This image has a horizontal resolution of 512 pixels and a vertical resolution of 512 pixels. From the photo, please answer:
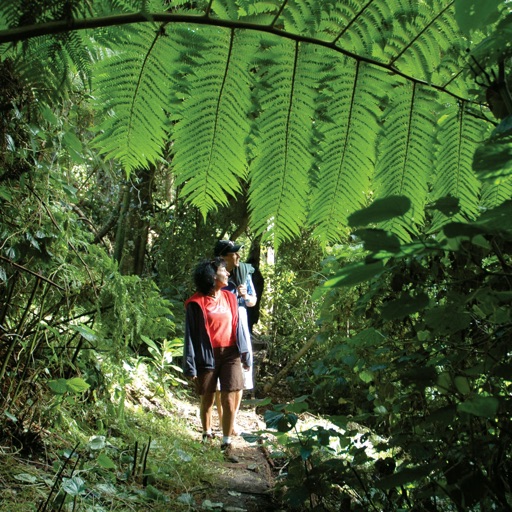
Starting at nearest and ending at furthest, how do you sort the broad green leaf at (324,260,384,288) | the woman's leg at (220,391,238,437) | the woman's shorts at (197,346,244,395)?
1. the broad green leaf at (324,260,384,288)
2. the woman's leg at (220,391,238,437)
3. the woman's shorts at (197,346,244,395)

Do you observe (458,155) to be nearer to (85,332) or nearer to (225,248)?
(85,332)

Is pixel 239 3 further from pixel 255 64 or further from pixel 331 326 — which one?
pixel 331 326

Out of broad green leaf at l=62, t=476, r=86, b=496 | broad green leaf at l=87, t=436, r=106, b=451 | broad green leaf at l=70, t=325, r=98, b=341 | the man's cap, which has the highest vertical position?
the man's cap

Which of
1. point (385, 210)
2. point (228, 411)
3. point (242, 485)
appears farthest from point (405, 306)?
point (228, 411)

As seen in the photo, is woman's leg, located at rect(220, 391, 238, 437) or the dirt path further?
woman's leg, located at rect(220, 391, 238, 437)

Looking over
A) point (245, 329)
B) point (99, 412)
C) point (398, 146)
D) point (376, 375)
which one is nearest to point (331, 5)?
point (398, 146)

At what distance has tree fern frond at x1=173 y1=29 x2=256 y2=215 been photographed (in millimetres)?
1019

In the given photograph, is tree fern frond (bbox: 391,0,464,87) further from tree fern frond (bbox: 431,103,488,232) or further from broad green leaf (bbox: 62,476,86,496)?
broad green leaf (bbox: 62,476,86,496)

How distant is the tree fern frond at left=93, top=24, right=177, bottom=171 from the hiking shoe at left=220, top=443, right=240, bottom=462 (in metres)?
2.95

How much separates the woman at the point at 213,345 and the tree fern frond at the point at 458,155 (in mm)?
2957

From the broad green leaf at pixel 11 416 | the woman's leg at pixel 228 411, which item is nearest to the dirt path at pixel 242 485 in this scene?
the woman's leg at pixel 228 411

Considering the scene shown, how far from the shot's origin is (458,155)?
3.76 feet

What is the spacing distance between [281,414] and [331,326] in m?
2.57

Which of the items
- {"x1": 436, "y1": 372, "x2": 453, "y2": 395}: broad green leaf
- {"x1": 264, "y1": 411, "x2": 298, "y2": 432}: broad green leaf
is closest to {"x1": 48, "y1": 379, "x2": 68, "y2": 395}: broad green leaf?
{"x1": 264, "y1": 411, "x2": 298, "y2": 432}: broad green leaf
